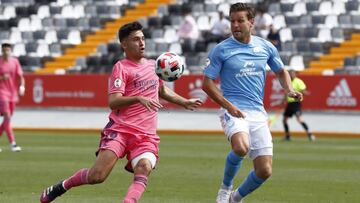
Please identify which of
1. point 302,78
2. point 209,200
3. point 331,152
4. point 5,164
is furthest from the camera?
point 302,78

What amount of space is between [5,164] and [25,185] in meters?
4.26

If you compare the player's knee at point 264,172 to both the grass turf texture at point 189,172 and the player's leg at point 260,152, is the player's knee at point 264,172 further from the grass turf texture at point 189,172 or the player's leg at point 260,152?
the grass turf texture at point 189,172

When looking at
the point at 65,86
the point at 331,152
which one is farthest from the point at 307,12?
the point at 331,152

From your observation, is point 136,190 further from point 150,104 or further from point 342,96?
point 342,96

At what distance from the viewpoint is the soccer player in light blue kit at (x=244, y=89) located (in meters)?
12.4

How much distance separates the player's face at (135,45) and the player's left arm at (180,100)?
0.57 metres

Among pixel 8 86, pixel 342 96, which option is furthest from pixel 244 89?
pixel 342 96

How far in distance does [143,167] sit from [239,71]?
2.06 meters

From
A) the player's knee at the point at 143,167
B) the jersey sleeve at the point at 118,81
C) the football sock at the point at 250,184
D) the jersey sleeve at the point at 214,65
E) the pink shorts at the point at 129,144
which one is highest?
the jersey sleeve at the point at 118,81

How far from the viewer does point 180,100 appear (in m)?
11.6

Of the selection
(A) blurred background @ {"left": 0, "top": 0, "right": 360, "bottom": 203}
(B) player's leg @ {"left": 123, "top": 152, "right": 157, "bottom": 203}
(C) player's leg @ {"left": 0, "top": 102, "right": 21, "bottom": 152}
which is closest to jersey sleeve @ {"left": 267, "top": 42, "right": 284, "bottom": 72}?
(B) player's leg @ {"left": 123, "top": 152, "right": 157, "bottom": 203}

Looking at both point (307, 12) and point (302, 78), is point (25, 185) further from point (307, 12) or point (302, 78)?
point (307, 12)

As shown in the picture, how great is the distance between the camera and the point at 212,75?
12555 millimetres

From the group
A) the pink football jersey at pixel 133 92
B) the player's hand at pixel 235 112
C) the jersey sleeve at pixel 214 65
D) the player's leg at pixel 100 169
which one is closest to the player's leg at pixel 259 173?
the player's hand at pixel 235 112
